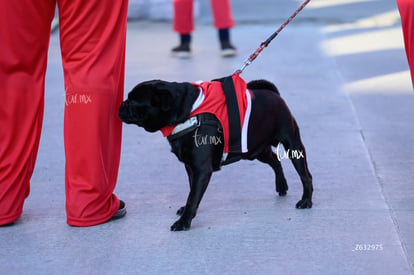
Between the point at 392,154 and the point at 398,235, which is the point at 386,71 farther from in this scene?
the point at 398,235

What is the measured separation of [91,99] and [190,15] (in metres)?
4.13

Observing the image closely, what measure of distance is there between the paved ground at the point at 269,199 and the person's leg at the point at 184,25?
0.41 metres

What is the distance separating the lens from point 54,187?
443cm

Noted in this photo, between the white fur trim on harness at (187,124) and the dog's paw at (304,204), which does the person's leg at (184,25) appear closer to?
the dog's paw at (304,204)

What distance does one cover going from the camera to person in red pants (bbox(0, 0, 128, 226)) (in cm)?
364

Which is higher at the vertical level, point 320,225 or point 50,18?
point 50,18

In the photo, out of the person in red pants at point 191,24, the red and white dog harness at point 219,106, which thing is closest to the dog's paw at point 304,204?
the red and white dog harness at point 219,106

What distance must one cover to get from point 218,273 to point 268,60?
14.2 feet

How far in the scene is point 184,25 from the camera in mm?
7691

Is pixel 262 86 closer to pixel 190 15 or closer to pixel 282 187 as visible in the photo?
pixel 282 187

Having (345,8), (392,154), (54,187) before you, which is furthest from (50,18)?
(345,8)

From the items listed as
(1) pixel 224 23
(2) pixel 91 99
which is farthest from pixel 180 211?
(1) pixel 224 23

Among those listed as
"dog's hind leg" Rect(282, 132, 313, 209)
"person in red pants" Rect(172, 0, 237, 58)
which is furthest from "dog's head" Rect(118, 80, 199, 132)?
"person in red pants" Rect(172, 0, 237, 58)

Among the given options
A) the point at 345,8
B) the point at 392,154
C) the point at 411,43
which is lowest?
the point at 345,8
